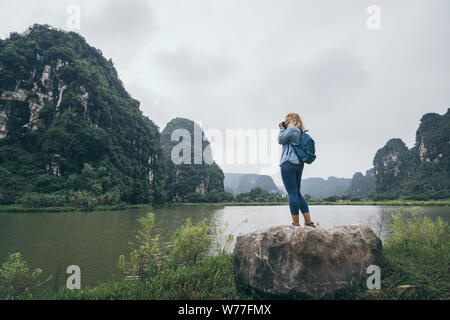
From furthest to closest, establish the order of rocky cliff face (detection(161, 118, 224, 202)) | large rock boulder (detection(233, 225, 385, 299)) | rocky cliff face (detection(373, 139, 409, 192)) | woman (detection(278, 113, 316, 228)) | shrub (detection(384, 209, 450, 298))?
1. rocky cliff face (detection(373, 139, 409, 192))
2. rocky cliff face (detection(161, 118, 224, 202))
3. woman (detection(278, 113, 316, 228))
4. shrub (detection(384, 209, 450, 298))
5. large rock boulder (detection(233, 225, 385, 299))

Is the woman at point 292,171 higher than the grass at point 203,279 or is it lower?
higher

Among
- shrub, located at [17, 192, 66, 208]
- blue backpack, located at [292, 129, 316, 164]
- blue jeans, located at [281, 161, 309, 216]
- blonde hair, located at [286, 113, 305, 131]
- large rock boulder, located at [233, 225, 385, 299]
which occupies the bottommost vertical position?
shrub, located at [17, 192, 66, 208]

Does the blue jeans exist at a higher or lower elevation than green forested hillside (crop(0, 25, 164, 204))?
lower

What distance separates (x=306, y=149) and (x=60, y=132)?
220ft

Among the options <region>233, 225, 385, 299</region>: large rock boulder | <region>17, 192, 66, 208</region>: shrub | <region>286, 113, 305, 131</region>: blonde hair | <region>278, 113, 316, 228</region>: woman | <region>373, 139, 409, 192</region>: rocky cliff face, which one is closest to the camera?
<region>233, 225, 385, 299</region>: large rock boulder

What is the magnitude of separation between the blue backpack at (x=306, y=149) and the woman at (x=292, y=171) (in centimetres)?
8

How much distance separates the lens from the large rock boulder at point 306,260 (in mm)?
3623

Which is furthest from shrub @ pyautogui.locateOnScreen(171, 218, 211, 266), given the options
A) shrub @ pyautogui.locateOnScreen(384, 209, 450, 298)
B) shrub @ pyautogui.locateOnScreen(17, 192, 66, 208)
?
shrub @ pyautogui.locateOnScreen(17, 192, 66, 208)

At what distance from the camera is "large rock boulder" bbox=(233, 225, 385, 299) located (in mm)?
3623

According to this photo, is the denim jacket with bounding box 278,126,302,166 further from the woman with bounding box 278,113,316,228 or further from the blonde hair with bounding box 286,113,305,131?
the blonde hair with bounding box 286,113,305,131

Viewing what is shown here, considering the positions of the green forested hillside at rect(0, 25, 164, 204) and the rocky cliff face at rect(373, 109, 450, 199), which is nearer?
the green forested hillside at rect(0, 25, 164, 204)

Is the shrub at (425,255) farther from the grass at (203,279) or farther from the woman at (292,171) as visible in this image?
the woman at (292,171)

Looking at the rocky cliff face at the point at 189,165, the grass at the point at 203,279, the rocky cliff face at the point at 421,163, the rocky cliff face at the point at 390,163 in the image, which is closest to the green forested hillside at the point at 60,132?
the rocky cliff face at the point at 189,165

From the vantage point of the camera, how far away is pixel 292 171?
4.66m
